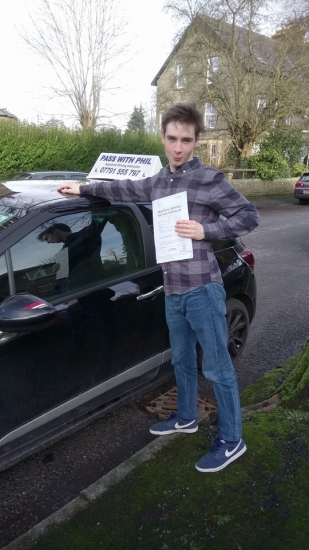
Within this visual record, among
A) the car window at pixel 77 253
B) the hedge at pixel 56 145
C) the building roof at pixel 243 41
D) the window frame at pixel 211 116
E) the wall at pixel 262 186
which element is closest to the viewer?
the car window at pixel 77 253

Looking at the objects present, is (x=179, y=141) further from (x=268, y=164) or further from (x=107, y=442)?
(x=268, y=164)

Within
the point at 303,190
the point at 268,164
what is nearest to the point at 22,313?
the point at 303,190

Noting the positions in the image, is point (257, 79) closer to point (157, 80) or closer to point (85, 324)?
point (157, 80)

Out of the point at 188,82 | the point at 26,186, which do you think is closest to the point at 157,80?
the point at 188,82

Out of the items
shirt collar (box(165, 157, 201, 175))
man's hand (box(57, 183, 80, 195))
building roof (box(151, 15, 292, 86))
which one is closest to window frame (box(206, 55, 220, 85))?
building roof (box(151, 15, 292, 86))

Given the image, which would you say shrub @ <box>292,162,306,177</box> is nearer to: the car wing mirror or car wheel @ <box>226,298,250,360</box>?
car wheel @ <box>226,298,250,360</box>

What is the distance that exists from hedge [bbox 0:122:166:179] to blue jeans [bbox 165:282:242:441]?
11.6 metres

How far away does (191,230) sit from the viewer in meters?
2.33

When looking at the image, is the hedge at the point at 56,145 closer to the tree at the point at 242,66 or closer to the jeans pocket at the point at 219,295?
the tree at the point at 242,66

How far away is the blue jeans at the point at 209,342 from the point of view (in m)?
2.48

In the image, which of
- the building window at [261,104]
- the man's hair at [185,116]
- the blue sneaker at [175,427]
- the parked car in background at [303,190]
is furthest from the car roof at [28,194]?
the building window at [261,104]

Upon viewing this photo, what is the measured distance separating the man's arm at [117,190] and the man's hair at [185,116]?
35 centimetres

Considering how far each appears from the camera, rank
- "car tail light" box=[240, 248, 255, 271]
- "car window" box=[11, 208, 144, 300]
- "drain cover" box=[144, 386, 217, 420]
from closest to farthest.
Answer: "car window" box=[11, 208, 144, 300], "drain cover" box=[144, 386, 217, 420], "car tail light" box=[240, 248, 255, 271]

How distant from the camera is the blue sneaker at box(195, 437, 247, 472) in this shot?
251 centimetres
